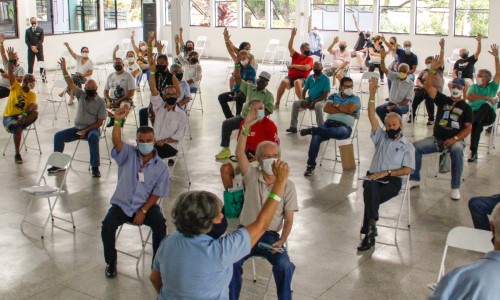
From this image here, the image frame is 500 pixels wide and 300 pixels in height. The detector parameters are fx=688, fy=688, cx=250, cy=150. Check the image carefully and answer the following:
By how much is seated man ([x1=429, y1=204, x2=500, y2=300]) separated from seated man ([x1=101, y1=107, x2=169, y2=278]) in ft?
11.1

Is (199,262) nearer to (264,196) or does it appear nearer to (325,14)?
(264,196)

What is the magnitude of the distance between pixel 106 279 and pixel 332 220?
257 cm

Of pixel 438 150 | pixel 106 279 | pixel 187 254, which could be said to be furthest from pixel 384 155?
pixel 187 254

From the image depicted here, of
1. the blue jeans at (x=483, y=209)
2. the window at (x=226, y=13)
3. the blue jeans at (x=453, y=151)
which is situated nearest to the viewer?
the blue jeans at (x=483, y=209)

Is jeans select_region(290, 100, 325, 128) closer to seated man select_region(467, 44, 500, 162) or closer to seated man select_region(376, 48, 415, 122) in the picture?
seated man select_region(376, 48, 415, 122)

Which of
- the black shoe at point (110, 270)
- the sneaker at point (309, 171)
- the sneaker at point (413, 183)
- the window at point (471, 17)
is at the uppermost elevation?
the window at point (471, 17)

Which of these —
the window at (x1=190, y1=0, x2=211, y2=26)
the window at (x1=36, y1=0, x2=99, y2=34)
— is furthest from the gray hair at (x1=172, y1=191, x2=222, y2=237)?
the window at (x1=190, y1=0, x2=211, y2=26)

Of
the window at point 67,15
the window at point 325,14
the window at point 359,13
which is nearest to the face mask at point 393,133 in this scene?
the window at point 359,13

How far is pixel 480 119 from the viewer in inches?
380

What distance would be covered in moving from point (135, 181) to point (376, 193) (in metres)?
2.28

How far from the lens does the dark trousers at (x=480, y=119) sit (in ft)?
31.7

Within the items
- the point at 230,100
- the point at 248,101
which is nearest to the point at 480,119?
the point at 248,101

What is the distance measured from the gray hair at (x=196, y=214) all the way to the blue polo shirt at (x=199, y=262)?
0.05 m

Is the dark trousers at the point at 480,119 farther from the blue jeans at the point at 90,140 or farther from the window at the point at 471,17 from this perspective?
the window at the point at 471,17
